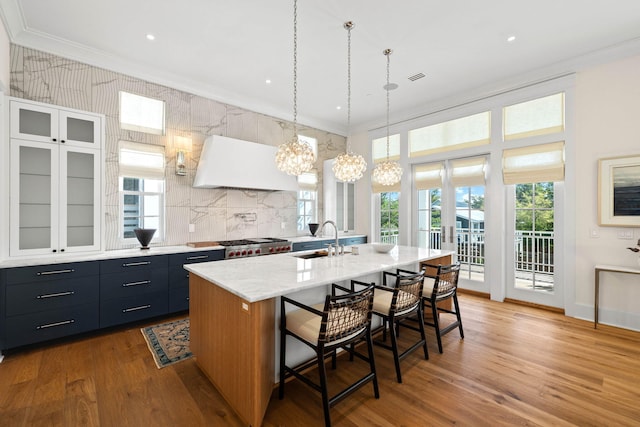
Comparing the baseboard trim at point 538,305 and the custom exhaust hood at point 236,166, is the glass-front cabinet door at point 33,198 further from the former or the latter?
the baseboard trim at point 538,305

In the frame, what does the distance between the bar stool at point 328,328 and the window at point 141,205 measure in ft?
9.26

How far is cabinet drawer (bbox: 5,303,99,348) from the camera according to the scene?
104 inches

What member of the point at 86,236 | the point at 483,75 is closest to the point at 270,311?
the point at 86,236

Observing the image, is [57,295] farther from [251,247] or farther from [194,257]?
[251,247]

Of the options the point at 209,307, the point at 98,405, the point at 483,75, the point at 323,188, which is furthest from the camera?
the point at 323,188

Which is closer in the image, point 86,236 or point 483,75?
point 86,236

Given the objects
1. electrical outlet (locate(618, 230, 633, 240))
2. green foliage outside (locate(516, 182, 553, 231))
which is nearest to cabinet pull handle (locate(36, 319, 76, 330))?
green foliage outside (locate(516, 182, 553, 231))

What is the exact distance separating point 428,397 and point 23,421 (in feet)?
9.00

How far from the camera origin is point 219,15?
111 inches

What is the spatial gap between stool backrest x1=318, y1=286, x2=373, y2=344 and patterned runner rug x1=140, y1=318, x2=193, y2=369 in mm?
1654

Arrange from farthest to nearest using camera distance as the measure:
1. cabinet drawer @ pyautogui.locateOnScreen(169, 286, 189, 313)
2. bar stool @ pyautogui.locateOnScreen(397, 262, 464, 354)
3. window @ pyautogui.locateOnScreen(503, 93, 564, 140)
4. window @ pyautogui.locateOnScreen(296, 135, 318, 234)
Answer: window @ pyautogui.locateOnScreen(296, 135, 318, 234) < window @ pyautogui.locateOnScreen(503, 93, 564, 140) < cabinet drawer @ pyautogui.locateOnScreen(169, 286, 189, 313) < bar stool @ pyautogui.locateOnScreen(397, 262, 464, 354)

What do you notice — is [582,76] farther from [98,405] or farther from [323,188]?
[98,405]

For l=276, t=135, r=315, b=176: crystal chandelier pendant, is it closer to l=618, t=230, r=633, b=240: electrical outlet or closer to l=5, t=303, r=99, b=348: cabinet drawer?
→ l=5, t=303, r=99, b=348: cabinet drawer

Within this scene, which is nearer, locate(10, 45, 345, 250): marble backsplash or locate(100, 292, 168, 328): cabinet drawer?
locate(100, 292, 168, 328): cabinet drawer
